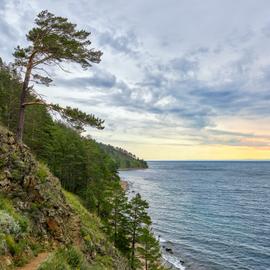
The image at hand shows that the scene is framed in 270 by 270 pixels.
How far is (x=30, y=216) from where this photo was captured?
48.5ft

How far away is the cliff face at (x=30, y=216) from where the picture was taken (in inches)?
461

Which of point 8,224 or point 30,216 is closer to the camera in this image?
point 8,224

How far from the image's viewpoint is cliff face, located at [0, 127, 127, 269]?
11.7 m

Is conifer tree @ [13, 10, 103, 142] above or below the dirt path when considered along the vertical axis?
above

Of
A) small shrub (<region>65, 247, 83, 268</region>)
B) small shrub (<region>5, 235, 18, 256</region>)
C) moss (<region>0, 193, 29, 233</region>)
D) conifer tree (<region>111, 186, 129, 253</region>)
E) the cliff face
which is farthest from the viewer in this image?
conifer tree (<region>111, 186, 129, 253</region>)

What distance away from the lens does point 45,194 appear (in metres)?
17.1

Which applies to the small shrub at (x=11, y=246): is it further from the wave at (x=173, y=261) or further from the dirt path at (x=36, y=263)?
the wave at (x=173, y=261)

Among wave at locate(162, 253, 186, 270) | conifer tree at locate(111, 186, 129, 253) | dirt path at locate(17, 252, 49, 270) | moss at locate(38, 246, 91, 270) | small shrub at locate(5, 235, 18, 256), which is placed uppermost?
small shrub at locate(5, 235, 18, 256)

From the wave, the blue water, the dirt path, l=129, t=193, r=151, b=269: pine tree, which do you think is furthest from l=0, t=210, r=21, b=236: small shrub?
the blue water

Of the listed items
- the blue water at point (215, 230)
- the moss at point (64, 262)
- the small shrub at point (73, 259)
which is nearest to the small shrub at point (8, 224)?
the moss at point (64, 262)

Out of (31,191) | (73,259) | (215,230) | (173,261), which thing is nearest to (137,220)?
(173,261)

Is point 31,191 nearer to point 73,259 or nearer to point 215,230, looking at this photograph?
point 73,259

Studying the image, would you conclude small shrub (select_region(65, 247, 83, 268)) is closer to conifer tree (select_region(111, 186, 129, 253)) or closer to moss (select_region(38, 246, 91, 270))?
moss (select_region(38, 246, 91, 270))

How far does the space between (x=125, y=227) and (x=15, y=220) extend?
1935 centimetres
